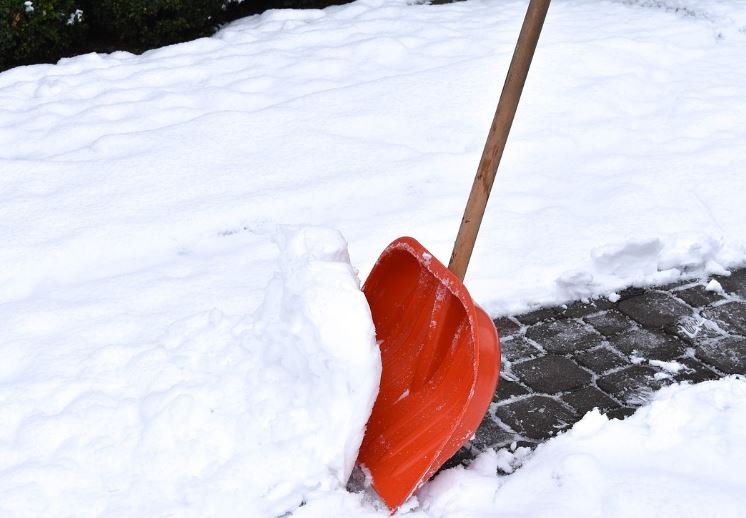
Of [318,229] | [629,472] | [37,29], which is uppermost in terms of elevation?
[37,29]

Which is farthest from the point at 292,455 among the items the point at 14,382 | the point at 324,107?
the point at 324,107

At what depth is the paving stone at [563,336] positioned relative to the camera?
3.26 m

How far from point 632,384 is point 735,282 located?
87 cm

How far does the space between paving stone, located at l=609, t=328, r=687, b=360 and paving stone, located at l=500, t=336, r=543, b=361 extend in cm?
29

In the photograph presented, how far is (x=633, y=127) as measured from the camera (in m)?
4.83

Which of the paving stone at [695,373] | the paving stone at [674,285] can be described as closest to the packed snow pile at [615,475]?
the paving stone at [695,373]

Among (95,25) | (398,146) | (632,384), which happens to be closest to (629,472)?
(632,384)

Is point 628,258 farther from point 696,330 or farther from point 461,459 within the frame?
point 461,459

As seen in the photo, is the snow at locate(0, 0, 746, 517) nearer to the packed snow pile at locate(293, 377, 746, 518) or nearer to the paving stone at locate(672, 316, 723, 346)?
the packed snow pile at locate(293, 377, 746, 518)

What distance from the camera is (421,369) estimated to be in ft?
8.73

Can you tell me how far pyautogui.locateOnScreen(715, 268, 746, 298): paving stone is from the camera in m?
3.57

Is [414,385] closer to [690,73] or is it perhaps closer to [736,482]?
→ [736,482]

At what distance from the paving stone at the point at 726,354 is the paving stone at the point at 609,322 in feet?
0.90

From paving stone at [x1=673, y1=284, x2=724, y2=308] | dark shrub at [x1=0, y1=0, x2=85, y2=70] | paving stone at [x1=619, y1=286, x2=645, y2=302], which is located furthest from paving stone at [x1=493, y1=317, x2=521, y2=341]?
dark shrub at [x1=0, y1=0, x2=85, y2=70]
